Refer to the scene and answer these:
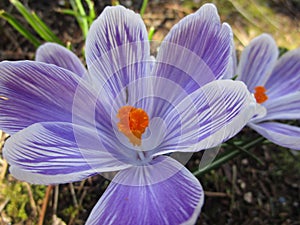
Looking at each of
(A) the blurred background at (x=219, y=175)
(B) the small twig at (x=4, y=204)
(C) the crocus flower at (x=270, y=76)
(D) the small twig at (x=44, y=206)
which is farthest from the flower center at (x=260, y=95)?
(B) the small twig at (x=4, y=204)

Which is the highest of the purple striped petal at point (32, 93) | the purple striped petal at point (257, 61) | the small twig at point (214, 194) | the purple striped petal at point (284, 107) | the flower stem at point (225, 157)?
the purple striped petal at point (32, 93)

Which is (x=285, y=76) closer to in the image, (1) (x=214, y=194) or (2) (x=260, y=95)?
(2) (x=260, y=95)

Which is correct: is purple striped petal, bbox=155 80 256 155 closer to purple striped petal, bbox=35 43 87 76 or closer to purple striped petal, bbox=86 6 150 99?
purple striped petal, bbox=86 6 150 99

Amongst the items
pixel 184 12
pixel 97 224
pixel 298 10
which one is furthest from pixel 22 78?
pixel 298 10

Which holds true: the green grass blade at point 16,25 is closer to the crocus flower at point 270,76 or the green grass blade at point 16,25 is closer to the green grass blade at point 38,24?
the green grass blade at point 38,24

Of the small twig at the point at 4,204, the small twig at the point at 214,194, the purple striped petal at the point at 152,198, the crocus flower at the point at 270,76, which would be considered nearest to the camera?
the purple striped petal at the point at 152,198
